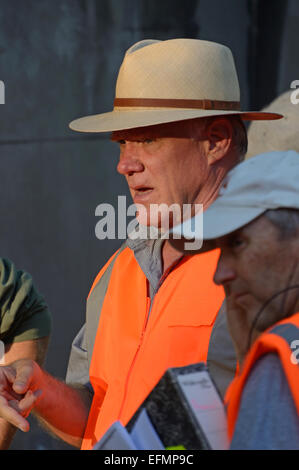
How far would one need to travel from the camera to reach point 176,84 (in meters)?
2.08

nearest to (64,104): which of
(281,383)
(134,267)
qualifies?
(134,267)

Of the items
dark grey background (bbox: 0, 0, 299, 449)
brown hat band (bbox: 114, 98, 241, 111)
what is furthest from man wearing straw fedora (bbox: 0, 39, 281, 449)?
dark grey background (bbox: 0, 0, 299, 449)

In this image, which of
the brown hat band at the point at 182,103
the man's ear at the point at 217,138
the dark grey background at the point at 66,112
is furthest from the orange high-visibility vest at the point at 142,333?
the dark grey background at the point at 66,112

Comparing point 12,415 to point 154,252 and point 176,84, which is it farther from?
point 176,84

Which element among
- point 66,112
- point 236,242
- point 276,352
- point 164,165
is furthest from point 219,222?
point 66,112

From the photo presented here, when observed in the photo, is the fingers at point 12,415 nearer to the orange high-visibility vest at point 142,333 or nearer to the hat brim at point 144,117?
the orange high-visibility vest at point 142,333

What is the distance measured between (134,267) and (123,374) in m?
0.36

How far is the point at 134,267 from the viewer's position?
2.23 metres

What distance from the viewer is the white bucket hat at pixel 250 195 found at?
129 centimetres

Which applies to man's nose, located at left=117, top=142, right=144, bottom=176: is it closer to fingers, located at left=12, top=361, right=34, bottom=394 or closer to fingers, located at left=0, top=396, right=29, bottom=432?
fingers, located at left=12, top=361, right=34, bottom=394

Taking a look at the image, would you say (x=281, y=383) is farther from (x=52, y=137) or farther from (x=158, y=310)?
(x=52, y=137)

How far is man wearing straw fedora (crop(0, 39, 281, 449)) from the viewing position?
6.40ft

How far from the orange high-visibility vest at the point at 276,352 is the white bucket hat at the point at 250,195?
196 millimetres

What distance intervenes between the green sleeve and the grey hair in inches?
63.8
